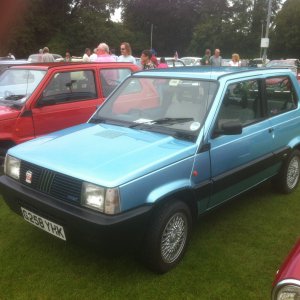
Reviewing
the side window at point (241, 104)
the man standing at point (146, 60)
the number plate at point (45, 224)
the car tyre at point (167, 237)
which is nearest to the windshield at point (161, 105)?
the side window at point (241, 104)

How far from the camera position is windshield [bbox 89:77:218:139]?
378cm

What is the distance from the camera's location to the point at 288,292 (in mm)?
1968

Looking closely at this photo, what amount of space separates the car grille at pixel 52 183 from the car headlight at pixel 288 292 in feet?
5.40

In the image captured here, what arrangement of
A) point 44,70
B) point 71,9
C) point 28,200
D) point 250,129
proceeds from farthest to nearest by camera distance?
point 71,9, point 44,70, point 250,129, point 28,200

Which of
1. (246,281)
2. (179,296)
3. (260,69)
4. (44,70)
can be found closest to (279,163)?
(260,69)

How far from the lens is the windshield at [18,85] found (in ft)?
18.9

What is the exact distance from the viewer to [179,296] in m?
3.17

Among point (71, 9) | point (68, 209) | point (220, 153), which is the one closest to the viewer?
point (68, 209)

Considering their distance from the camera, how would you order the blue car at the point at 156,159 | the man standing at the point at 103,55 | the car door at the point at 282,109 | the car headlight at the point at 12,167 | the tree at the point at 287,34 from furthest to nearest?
the tree at the point at 287,34
the man standing at the point at 103,55
the car door at the point at 282,109
the car headlight at the point at 12,167
the blue car at the point at 156,159

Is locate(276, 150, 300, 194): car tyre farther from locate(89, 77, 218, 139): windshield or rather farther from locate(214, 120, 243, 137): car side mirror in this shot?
locate(89, 77, 218, 139): windshield

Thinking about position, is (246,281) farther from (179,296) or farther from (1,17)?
(1,17)

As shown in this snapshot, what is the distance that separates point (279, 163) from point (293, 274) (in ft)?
9.82

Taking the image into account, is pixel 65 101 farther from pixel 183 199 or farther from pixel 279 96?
pixel 183 199

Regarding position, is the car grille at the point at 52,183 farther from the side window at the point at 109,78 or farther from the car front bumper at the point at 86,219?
the side window at the point at 109,78
